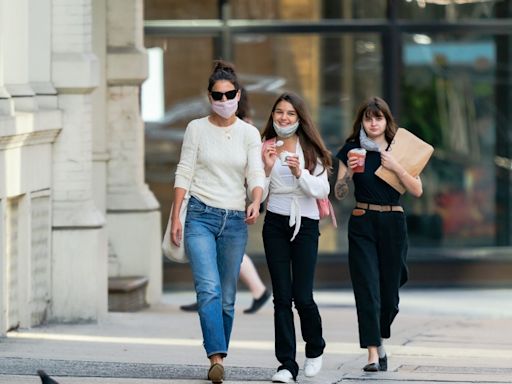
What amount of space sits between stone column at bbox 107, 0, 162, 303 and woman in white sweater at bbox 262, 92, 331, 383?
14.5 feet

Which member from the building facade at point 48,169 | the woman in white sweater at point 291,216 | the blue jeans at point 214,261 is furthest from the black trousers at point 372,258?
the building facade at point 48,169

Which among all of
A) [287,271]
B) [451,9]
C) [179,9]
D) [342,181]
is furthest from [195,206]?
[451,9]

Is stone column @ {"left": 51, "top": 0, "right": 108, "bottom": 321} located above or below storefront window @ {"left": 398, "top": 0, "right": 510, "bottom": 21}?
below

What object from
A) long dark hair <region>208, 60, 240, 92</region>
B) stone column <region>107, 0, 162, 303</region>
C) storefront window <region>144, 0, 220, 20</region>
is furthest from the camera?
storefront window <region>144, 0, 220, 20</region>

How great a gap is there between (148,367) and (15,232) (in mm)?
1935

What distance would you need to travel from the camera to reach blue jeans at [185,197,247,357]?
29.5 ft

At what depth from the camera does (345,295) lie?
1566 cm

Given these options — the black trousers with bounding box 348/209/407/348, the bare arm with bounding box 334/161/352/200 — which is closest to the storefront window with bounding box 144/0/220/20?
the bare arm with bounding box 334/161/352/200

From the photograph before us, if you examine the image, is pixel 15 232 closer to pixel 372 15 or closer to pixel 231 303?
pixel 231 303

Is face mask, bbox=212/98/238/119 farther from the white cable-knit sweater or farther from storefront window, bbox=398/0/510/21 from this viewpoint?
storefront window, bbox=398/0/510/21

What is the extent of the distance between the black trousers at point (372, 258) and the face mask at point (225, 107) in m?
1.18

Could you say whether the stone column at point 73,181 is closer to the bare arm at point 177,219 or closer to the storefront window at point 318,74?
the bare arm at point 177,219

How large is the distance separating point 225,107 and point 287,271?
1.06 meters

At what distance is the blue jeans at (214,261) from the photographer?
29.5ft
